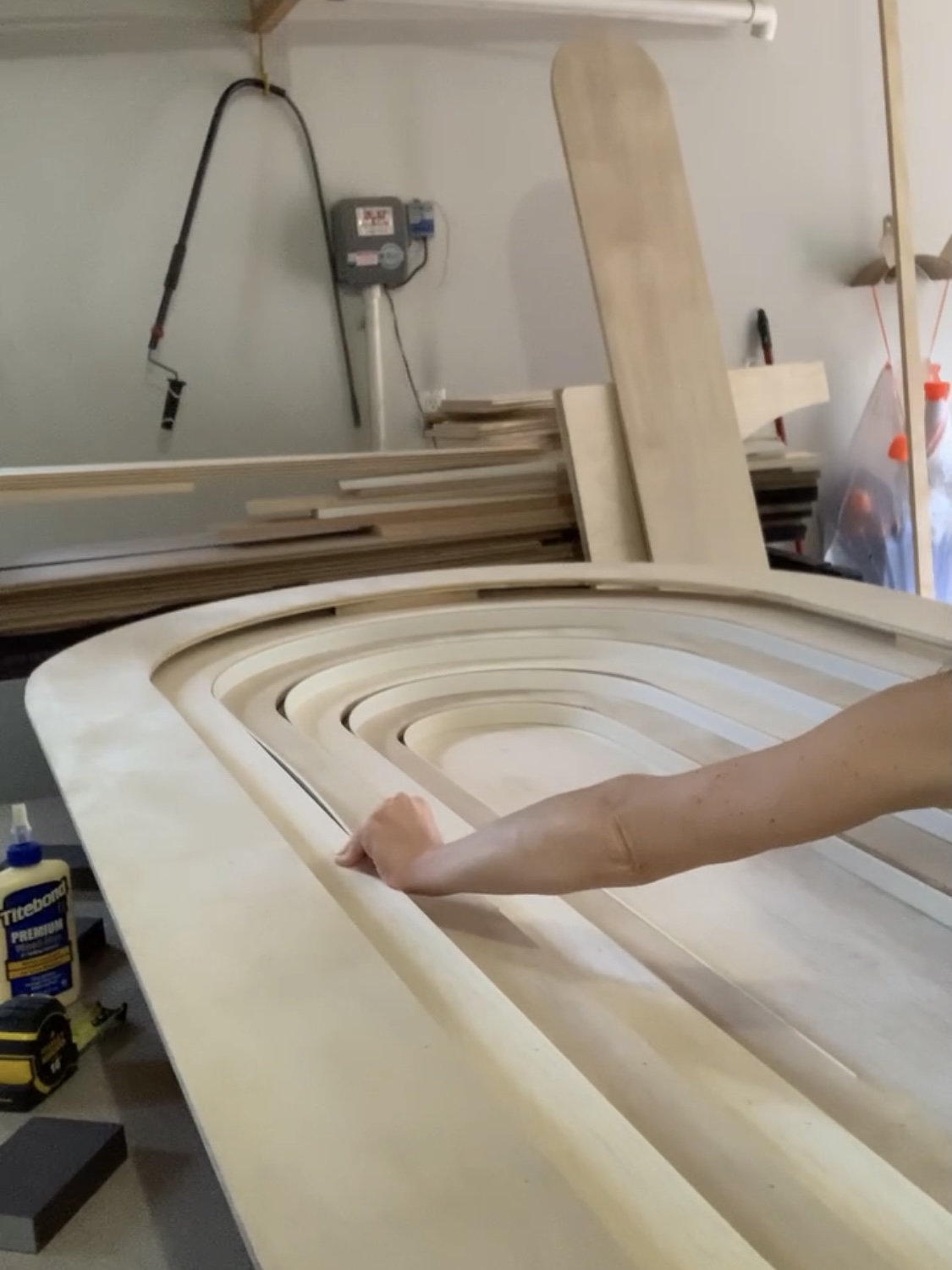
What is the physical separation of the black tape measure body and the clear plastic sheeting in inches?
114

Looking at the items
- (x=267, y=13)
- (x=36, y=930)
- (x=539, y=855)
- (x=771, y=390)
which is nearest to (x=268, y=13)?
(x=267, y=13)

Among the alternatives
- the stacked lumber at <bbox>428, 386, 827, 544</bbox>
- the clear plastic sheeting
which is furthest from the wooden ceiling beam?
the clear plastic sheeting

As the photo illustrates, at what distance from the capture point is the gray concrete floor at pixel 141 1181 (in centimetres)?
77

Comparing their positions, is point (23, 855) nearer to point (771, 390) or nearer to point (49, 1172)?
point (49, 1172)

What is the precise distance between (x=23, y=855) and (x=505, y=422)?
180 cm

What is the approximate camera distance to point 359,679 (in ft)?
6.09

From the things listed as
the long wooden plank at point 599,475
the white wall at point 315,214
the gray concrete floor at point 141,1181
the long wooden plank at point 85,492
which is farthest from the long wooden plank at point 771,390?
the gray concrete floor at point 141,1181

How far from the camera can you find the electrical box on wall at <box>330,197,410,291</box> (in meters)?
2.85

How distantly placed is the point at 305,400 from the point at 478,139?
867 mm

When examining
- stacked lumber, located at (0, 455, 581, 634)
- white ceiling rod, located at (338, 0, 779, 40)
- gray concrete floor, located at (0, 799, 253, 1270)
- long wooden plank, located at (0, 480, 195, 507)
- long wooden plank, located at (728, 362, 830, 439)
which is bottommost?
gray concrete floor, located at (0, 799, 253, 1270)

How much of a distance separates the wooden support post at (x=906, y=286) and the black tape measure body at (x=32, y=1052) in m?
2.56

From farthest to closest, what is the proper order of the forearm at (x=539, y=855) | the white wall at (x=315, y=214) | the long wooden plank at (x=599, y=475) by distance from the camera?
the white wall at (x=315, y=214) < the long wooden plank at (x=599, y=475) < the forearm at (x=539, y=855)

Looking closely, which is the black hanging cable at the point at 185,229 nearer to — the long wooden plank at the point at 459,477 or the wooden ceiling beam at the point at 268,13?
the wooden ceiling beam at the point at 268,13

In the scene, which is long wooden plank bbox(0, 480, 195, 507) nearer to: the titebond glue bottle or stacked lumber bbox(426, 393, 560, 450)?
stacked lumber bbox(426, 393, 560, 450)
